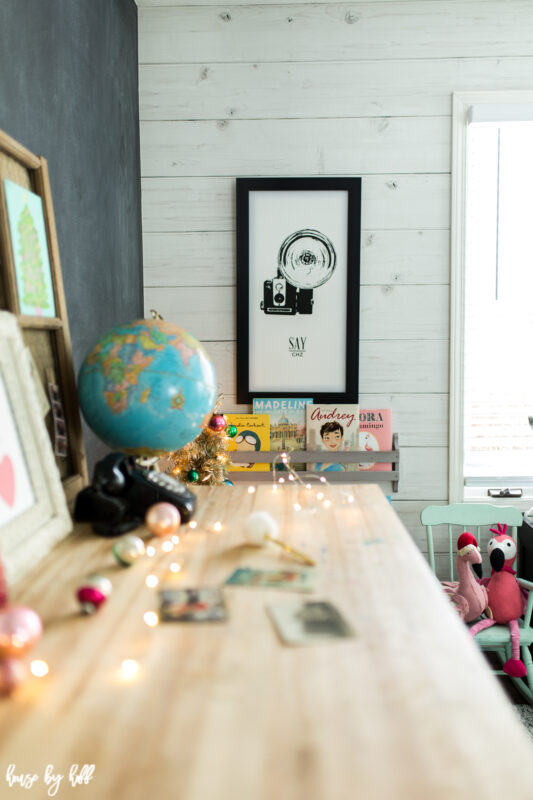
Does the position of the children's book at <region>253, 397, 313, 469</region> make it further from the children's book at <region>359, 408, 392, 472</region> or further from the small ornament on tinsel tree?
the small ornament on tinsel tree

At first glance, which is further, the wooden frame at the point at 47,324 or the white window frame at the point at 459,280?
the white window frame at the point at 459,280

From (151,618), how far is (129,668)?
100mm

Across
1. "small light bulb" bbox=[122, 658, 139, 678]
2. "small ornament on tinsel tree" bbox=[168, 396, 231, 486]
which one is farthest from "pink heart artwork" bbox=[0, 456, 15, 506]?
"small ornament on tinsel tree" bbox=[168, 396, 231, 486]

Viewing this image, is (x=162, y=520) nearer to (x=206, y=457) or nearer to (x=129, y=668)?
(x=129, y=668)

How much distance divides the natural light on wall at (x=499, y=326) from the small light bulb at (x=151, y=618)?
A: 1919mm

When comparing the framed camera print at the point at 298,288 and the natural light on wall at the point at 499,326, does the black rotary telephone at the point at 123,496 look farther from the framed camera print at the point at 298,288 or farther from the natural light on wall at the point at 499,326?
the natural light on wall at the point at 499,326

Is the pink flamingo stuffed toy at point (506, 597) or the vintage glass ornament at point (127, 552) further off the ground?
the vintage glass ornament at point (127, 552)

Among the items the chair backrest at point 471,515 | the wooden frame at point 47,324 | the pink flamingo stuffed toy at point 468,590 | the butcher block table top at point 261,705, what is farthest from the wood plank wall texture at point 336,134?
the butcher block table top at point 261,705

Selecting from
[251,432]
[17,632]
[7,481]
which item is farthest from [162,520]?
[251,432]

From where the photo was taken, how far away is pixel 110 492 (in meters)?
0.98

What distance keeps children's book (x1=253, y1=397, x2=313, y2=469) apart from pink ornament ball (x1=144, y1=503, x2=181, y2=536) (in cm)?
136

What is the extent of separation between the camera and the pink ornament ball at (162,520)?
0.91 metres

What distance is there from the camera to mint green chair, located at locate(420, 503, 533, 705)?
1.96 meters

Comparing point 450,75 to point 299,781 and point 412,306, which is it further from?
point 299,781
